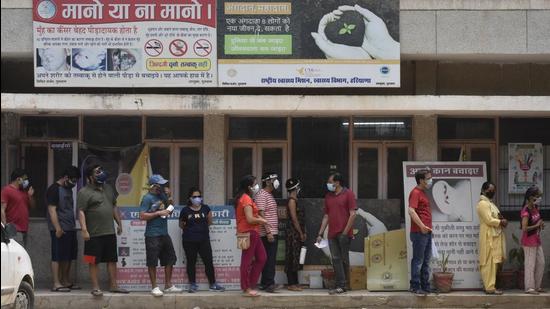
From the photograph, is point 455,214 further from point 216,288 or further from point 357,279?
point 216,288

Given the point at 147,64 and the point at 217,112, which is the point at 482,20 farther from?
the point at 147,64

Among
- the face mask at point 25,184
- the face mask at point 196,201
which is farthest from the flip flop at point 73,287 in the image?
the face mask at point 196,201


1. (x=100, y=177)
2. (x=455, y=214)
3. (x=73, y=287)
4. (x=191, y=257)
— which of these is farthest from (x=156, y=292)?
(x=455, y=214)

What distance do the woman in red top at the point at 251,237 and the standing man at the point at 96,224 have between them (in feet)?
6.24

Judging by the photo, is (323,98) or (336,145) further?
(336,145)

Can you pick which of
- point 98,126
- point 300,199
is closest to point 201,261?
point 300,199

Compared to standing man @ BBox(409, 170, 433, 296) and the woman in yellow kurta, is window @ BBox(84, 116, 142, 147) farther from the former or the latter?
the woman in yellow kurta

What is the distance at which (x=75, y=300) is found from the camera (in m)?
11.8

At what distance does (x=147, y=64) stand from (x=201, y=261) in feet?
10.3

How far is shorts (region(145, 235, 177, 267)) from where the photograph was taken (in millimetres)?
11922

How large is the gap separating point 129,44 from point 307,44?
9.00 feet

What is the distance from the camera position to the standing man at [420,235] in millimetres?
11906

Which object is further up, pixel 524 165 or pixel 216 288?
pixel 524 165

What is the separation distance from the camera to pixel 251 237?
38.9ft
